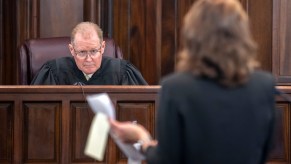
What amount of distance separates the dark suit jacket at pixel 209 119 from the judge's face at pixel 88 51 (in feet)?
8.11

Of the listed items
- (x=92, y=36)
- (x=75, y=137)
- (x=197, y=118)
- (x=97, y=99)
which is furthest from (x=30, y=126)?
(x=197, y=118)

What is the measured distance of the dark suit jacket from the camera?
196 cm

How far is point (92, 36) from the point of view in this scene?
177 inches

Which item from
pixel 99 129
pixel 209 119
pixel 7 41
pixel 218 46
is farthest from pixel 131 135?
pixel 7 41

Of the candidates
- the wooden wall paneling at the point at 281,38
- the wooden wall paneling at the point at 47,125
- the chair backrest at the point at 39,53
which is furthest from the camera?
the wooden wall paneling at the point at 281,38

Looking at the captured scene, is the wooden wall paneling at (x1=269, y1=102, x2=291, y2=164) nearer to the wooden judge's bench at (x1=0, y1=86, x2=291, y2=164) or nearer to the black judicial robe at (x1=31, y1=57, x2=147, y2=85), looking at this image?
the wooden judge's bench at (x1=0, y1=86, x2=291, y2=164)

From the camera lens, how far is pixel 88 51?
14.7ft

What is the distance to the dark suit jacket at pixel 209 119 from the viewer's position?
6.42ft

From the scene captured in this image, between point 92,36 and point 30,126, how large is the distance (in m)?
1.17

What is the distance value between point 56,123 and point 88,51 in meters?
1.09

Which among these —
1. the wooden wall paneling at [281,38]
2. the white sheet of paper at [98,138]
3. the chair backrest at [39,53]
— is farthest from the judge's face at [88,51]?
the white sheet of paper at [98,138]

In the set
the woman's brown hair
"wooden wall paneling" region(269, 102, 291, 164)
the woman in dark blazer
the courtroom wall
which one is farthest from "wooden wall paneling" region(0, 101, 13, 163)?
the courtroom wall

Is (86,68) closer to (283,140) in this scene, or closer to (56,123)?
(56,123)

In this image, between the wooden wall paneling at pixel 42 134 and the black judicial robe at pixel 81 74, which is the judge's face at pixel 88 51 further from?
the wooden wall paneling at pixel 42 134
